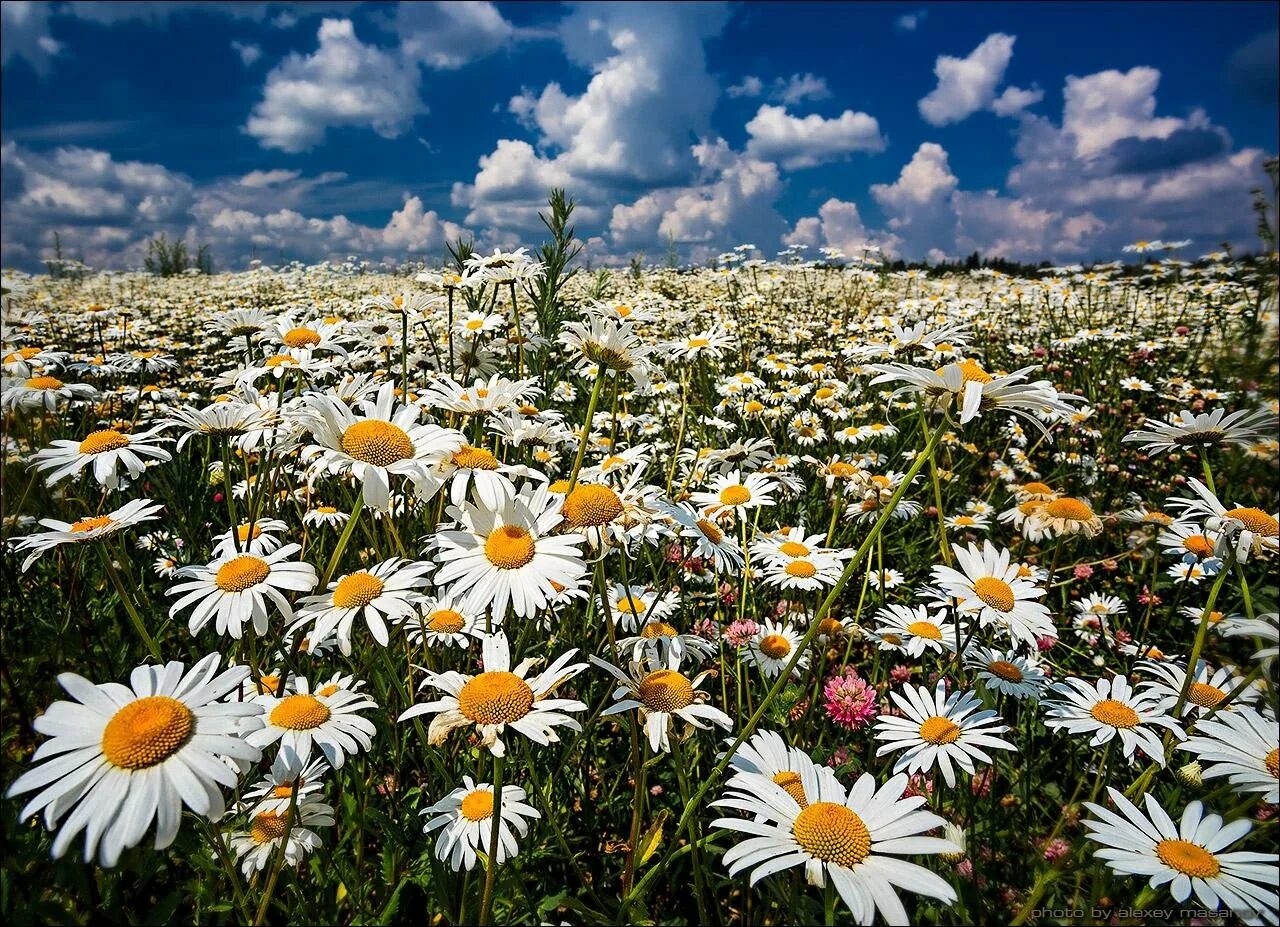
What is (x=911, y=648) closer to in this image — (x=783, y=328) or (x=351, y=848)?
(x=351, y=848)

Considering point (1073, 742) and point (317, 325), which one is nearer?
point (1073, 742)

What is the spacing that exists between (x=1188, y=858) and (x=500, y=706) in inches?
61.1

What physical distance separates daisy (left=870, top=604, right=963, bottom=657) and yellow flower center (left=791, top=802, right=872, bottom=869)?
121cm

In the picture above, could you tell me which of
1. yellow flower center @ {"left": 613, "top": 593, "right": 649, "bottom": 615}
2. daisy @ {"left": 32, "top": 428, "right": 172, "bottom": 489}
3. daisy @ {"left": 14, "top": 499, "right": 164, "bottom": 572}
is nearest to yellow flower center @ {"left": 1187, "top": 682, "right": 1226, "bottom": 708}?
yellow flower center @ {"left": 613, "top": 593, "right": 649, "bottom": 615}

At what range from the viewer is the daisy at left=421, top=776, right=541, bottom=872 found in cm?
167

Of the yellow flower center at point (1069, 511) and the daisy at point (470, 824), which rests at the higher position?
the yellow flower center at point (1069, 511)

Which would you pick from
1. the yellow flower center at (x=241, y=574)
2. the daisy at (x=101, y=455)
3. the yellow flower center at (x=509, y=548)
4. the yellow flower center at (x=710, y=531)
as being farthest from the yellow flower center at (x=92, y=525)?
the yellow flower center at (x=710, y=531)

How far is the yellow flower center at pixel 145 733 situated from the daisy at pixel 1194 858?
187 centimetres

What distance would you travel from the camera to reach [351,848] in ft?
6.84

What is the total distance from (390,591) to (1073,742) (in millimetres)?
2606

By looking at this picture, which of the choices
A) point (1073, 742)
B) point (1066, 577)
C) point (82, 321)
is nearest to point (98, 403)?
point (82, 321)

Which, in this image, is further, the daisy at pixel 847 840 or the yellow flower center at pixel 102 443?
the yellow flower center at pixel 102 443

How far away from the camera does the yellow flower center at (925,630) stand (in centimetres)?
246

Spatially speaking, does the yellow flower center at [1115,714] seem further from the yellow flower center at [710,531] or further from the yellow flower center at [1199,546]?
the yellow flower center at [710,531]
